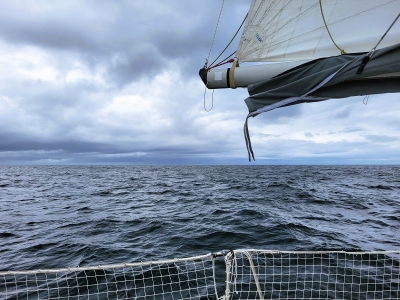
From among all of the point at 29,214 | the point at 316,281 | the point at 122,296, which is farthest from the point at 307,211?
the point at 29,214

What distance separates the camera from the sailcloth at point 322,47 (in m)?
2.90

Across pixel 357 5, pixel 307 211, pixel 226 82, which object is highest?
pixel 357 5

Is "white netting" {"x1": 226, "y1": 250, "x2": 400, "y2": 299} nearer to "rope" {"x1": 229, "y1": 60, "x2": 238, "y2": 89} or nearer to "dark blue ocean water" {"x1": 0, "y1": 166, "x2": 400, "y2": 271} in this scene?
"dark blue ocean water" {"x1": 0, "y1": 166, "x2": 400, "y2": 271}

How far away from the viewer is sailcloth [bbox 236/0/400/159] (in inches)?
114

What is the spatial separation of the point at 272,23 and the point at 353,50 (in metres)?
1.11

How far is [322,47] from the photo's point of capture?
361 cm

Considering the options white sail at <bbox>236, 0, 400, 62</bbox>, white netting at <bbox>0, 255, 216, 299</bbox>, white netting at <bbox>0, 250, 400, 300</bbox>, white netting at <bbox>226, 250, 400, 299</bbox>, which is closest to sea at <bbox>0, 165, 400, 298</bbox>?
white netting at <bbox>0, 255, 216, 299</bbox>

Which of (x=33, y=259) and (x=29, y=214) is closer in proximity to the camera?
(x=33, y=259)

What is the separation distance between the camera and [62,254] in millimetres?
8414

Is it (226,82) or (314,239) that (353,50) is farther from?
(314,239)

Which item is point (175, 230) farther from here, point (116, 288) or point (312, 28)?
point (312, 28)

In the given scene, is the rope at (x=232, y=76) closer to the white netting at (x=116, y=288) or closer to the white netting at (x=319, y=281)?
the white netting at (x=319, y=281)

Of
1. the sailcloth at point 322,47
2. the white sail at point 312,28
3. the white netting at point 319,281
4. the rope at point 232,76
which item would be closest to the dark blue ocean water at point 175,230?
the white netting at point 319,281

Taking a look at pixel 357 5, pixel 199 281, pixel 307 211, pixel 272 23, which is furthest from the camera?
pixel 307 211
